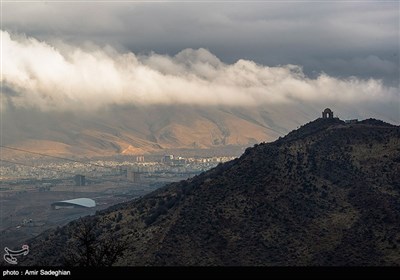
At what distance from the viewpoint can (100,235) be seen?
17450 cm

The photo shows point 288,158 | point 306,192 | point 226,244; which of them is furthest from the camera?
point 288,158

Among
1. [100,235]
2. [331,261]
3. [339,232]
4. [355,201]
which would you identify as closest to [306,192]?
[355,201]

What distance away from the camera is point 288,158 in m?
193

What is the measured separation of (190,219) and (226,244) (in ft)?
47.8

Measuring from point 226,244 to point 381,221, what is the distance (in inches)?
1439

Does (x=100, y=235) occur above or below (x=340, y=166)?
below

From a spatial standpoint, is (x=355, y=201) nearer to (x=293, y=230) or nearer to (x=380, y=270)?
(x=293, y=230)

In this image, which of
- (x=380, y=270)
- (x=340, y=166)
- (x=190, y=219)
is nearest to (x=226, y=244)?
(x=190, y=219)

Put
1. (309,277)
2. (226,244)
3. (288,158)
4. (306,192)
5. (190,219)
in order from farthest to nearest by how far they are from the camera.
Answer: (288,158) < (306,192) < (190,219) < (226,244) < (309,277)

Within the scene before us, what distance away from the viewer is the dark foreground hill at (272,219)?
148 meters

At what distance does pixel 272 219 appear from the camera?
16500 cm

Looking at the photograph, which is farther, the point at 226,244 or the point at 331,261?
the point at 226,244

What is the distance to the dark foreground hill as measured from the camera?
148 m

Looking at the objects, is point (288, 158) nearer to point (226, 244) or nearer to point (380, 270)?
point (226, 244)
